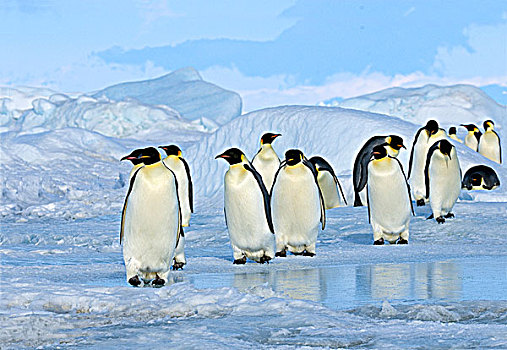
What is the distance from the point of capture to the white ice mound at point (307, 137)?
14.6 meters

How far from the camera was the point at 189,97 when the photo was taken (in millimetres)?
52750

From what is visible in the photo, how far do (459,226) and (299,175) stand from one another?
2.72 meters

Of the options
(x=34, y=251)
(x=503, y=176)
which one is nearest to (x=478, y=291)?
(x=34, y=251)

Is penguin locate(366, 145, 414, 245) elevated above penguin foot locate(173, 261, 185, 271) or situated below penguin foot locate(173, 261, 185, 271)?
above

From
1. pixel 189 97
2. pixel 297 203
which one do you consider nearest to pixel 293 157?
pixel 297 203

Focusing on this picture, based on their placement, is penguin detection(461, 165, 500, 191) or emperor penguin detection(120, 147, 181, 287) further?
penguin detection(461, 165, 500, 191)

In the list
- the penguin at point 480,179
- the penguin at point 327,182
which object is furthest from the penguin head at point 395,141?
the penguin at point 480,179

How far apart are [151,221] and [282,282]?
967 millimetres

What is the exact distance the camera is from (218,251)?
25.6ft

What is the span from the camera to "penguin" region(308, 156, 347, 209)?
10859 mm

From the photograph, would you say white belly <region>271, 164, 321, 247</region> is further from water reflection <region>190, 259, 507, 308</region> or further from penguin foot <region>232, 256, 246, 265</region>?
water reflection <region>190, 259, 507, 308</region>

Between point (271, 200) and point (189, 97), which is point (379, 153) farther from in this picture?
point (189, 97)

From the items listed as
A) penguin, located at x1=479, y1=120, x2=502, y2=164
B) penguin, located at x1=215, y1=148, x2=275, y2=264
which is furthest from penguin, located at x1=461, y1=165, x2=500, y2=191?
penguin, located at x1=215, y1=148, x2=275, y2=264

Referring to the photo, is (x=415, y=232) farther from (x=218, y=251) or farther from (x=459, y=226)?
(x=218, y=251)
